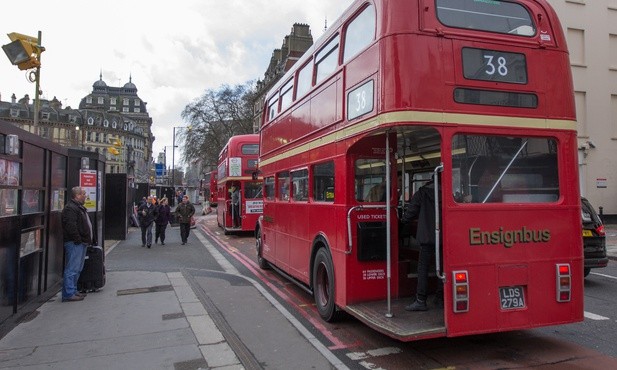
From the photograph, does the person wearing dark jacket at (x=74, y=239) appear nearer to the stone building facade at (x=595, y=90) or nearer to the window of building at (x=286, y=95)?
the window of building at (x=286, y=95)

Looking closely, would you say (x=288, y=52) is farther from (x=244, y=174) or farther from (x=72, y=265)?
(x=72, y=265)

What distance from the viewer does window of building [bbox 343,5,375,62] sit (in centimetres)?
527

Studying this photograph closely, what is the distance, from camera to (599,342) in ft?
17.7

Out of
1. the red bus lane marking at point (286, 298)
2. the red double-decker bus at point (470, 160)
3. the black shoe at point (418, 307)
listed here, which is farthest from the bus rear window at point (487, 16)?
the red bus lane marking at point (286, 298)

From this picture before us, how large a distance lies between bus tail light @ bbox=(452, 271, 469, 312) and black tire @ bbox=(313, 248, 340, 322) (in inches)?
76.1

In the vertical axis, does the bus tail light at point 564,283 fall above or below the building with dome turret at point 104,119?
below

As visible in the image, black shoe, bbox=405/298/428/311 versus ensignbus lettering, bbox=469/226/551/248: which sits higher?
ensignbus lettering, bbox=469/226/551/248

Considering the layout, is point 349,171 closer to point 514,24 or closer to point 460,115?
point 460,115

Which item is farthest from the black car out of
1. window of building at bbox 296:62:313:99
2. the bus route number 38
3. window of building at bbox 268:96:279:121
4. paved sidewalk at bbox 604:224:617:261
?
window of building at bbox 268:96:279:121

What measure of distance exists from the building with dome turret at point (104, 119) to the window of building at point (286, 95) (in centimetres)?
5219

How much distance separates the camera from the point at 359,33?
562 centimetres

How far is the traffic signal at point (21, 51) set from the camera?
31.7 ft

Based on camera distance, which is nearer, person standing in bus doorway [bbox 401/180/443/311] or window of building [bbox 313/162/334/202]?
person standing in bus doorway [bbox 401/180/443/311]

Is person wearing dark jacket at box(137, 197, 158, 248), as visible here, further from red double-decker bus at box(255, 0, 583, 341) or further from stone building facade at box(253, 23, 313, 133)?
stone building facade at box(253, 23, 313, 133)
